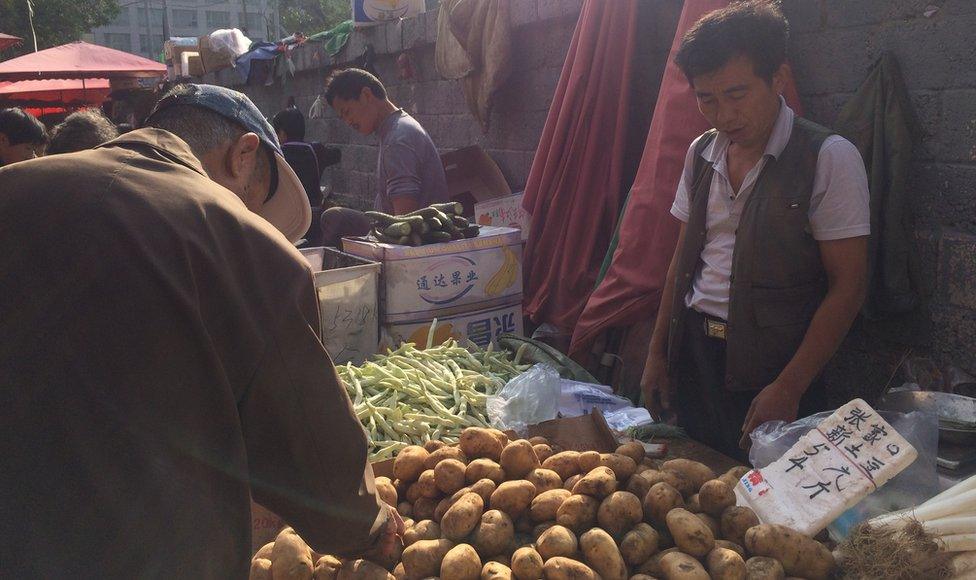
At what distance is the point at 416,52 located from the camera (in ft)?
27.1

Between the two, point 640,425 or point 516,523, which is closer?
point 516,523

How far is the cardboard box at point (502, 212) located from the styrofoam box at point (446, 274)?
99 cm

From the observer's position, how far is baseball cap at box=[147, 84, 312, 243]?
5.70 ft

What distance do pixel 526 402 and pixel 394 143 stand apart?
267 centimetres

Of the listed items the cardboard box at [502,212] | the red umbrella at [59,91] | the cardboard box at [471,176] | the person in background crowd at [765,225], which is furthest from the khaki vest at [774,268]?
the red umbrella at [59,91]

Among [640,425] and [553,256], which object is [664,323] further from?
[553,256]

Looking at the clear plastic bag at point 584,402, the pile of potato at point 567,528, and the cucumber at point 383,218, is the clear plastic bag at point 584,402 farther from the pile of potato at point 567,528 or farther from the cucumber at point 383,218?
the cucumber at point 383,218

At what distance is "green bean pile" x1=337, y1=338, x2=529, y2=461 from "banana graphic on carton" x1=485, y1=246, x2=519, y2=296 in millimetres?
680

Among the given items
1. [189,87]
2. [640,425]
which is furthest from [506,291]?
[189,87]

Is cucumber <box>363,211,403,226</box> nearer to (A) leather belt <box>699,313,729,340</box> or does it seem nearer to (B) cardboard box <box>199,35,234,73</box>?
(A) leather belt <box>699,313,729,340</box>

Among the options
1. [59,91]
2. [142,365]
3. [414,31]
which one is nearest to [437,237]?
[142,365]

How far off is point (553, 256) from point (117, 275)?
3.76 meters

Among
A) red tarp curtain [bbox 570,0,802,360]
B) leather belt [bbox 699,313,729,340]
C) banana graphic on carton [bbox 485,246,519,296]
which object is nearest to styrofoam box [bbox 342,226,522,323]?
banana graphic on carton [bbox 485,246,519,296]

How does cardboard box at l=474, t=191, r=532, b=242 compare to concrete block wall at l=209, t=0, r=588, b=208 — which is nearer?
cardboard box at l=474, t=191, r=532, b=242
